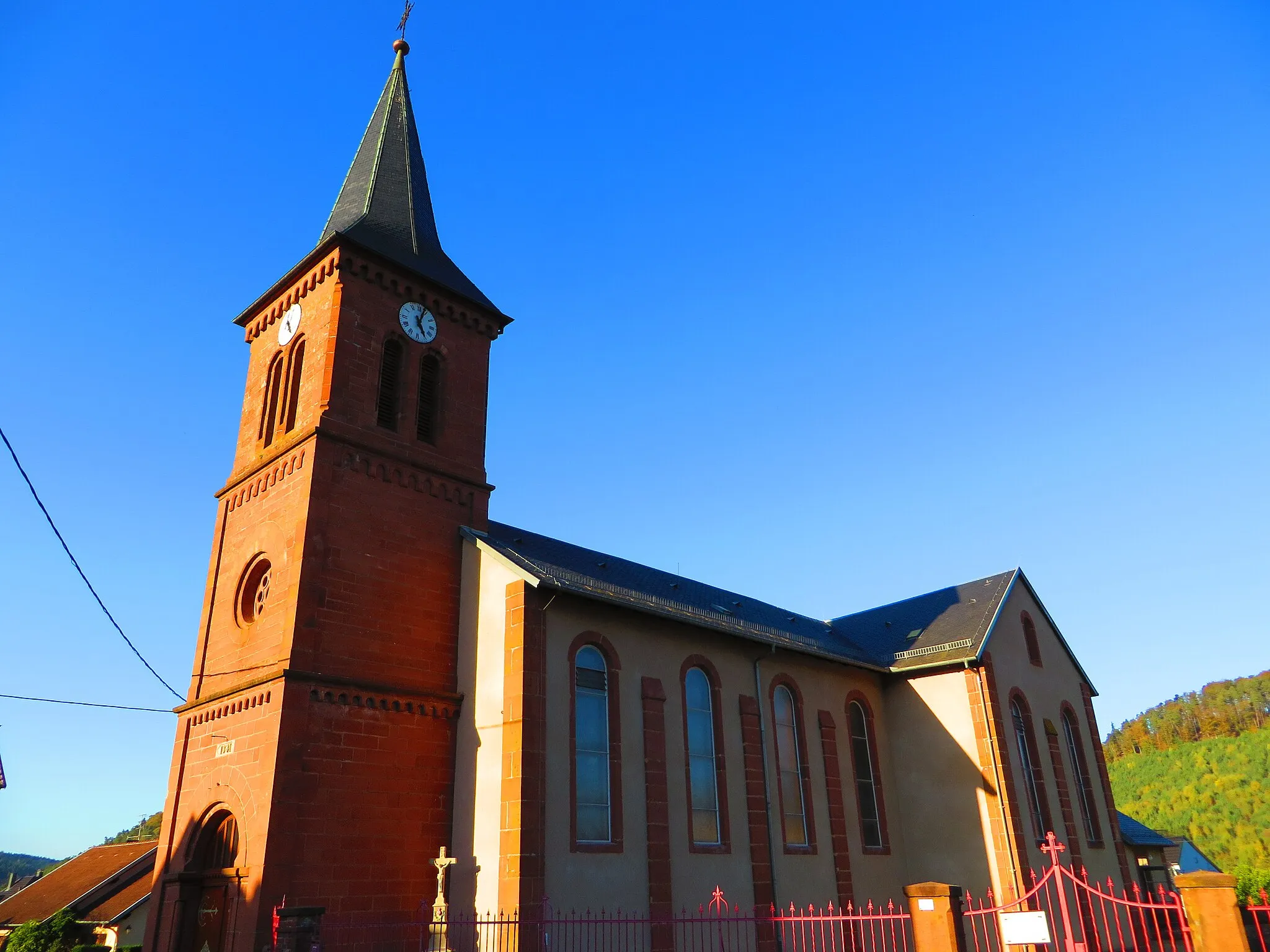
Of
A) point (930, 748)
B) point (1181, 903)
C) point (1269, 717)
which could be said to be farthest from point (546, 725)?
point (1269, 717)

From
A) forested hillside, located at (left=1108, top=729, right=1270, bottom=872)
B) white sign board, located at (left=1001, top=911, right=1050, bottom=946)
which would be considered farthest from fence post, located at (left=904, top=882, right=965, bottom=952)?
forested hillside, located at (left=1108, top=729, right=1270, bottom=872)

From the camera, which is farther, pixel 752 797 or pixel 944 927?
pixel 752 797

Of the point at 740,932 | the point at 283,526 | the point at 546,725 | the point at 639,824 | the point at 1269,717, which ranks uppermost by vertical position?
the point at 1269,717

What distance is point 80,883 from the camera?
115 ft

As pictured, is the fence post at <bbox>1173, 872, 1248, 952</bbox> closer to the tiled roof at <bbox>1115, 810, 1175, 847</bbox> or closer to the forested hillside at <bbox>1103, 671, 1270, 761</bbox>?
→ the tiled roof at <bbox>1115, 810, 1175, 847</bbox>

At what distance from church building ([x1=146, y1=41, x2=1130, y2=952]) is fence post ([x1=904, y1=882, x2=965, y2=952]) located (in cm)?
626

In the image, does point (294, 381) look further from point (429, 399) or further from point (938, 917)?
point (938, 917)

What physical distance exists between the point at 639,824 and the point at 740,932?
3327mm

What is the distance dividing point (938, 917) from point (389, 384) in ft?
48.0

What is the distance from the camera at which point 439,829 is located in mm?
16625

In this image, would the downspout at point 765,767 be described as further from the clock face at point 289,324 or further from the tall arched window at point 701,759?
the clock face at point 289,324

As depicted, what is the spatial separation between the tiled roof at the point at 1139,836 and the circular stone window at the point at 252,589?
26.7 meters

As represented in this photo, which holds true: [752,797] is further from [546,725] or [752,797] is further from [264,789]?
[264,789]

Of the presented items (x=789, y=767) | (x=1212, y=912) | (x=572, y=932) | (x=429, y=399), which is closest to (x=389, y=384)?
(x=429, y=399)
